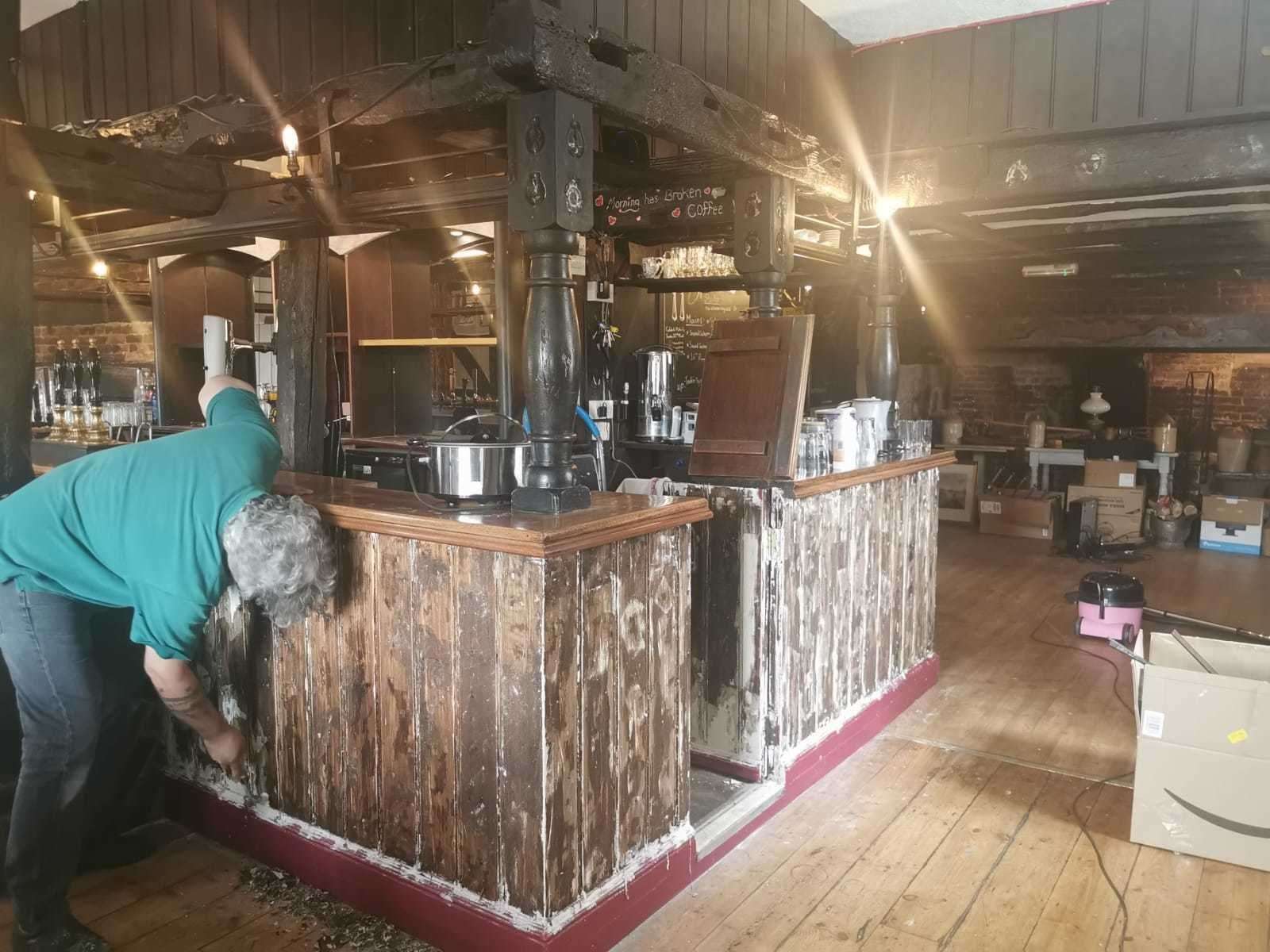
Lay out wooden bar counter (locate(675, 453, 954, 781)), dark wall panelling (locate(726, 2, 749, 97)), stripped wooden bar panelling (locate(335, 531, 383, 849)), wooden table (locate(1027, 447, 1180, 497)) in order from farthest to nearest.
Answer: wooden table (locate(1027, 447, 1180, 497)), dark wall panelling (locate(726, 2, 749, 97)), wooden bar counter (locate(675, 453, 954, 781)), stripped wooden bar panelling (locate(335, 531, 383, 849))

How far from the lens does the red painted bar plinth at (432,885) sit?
207 cm

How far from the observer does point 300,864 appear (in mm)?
2473

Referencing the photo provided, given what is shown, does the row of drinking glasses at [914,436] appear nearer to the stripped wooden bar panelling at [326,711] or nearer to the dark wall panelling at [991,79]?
the dark wall panelling at [991,79]

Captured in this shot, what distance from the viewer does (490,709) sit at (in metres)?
2.05

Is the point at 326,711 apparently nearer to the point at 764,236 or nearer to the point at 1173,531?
the point at 764,236

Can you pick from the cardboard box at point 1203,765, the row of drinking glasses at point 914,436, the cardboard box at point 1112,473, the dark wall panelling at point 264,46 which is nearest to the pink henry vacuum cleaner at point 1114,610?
the row of drinking glasses at point 914,436

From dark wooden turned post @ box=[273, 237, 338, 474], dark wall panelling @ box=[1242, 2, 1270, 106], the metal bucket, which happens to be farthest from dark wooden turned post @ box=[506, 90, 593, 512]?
the metal bucket

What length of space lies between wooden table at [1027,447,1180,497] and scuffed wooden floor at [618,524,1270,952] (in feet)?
13.4

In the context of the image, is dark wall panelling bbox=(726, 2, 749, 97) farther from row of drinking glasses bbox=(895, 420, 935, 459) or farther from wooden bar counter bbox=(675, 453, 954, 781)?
wooden bar counter bbox=(675, 453, 954, 781)

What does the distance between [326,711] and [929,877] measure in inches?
64.9

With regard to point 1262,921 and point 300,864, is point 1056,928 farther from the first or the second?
point 300,864

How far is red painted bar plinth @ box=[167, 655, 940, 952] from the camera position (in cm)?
207

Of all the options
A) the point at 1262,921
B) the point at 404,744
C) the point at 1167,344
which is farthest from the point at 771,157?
the point at 1167,344

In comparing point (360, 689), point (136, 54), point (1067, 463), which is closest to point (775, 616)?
point (360, 689)
